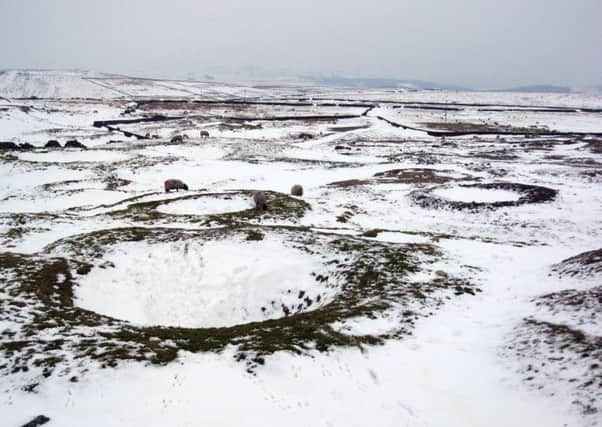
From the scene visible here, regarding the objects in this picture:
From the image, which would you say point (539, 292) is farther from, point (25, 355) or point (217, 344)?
point (25, 355)

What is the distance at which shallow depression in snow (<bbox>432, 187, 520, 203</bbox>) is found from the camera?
32719mm

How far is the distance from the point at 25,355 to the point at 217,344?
4.70 meters

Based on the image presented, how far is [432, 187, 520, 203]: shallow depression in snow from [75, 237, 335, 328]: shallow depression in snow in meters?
20.3

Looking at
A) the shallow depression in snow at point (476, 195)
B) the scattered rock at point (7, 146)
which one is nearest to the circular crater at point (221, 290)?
the shallow depression in snow at point (476, 195)

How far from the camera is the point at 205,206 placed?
28.9m

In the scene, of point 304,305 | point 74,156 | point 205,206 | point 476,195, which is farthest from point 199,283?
point 74,156

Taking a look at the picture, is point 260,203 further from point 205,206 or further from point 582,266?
point 582,266

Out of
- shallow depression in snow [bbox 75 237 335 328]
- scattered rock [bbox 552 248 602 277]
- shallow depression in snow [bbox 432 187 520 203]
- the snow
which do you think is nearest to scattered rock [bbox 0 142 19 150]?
the snow

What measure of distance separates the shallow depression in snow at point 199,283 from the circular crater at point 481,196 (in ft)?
59.6

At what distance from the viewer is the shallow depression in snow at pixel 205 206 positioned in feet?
92.0

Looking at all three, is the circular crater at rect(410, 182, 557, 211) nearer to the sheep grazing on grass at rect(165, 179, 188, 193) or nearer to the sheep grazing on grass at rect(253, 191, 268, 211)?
the sheep grazing on grass at rect(253, 191, 268, 211)

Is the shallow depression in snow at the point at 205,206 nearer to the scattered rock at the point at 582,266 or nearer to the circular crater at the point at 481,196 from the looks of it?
the circular crater at the point at 481,196

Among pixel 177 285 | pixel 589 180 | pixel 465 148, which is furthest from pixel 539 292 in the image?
pixel 465 148

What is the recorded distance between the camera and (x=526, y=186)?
3556 centimetres
